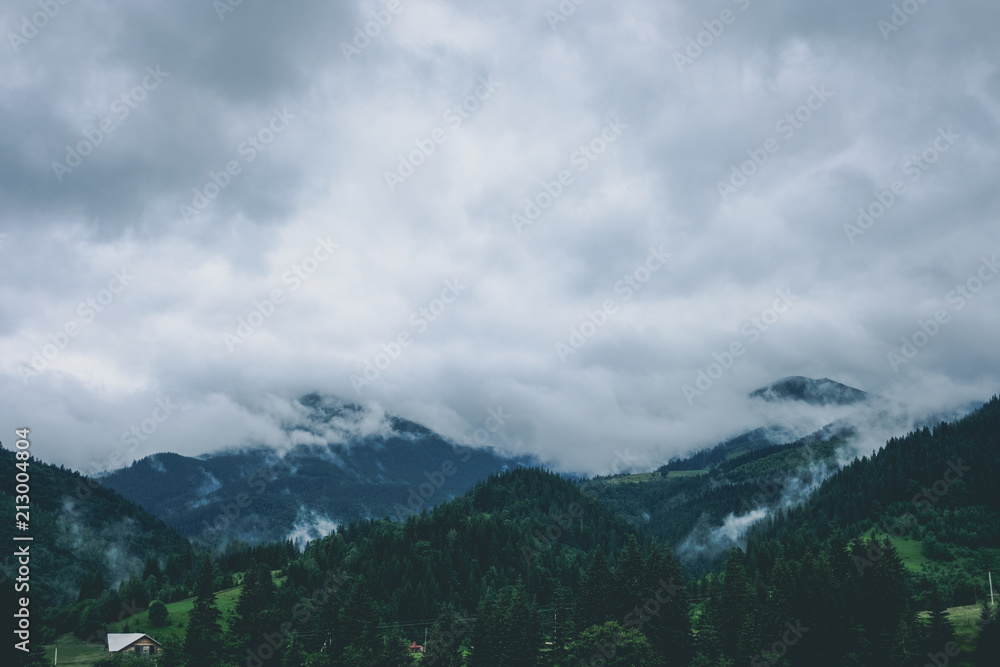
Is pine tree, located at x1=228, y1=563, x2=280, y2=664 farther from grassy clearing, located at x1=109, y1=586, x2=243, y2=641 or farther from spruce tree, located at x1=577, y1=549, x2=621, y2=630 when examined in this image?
spruce tree, located at x1=577, y1=549, x2=621, y2=630

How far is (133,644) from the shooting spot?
→ 147875mm

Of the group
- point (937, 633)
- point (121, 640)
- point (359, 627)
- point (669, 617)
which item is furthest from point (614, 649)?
point (121, 640)

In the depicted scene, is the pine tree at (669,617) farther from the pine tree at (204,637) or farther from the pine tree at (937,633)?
the pine tree at (204,637)

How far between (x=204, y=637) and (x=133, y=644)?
114 feet

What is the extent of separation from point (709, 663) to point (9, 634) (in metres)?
111

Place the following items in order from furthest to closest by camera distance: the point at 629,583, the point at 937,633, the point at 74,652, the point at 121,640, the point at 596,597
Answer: the point at 74,652, the point at 121,640, the point at 596,597, the point at 629,583, the point at 937,633

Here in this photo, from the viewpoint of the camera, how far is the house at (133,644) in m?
145

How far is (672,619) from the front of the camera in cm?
12094

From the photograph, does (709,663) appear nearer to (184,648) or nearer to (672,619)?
(672,619)

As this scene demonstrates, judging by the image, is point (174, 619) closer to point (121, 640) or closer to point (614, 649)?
point (121, 640)

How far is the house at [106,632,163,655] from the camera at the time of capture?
477ft

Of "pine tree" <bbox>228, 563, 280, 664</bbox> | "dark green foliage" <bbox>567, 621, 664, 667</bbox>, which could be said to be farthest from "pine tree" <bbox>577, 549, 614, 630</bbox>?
"pine tree" <bbox>228, 563, 280, 664</bbox>

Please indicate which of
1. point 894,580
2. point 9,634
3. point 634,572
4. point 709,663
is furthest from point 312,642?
point 894,580

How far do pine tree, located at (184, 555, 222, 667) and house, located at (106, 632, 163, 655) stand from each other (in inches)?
941
